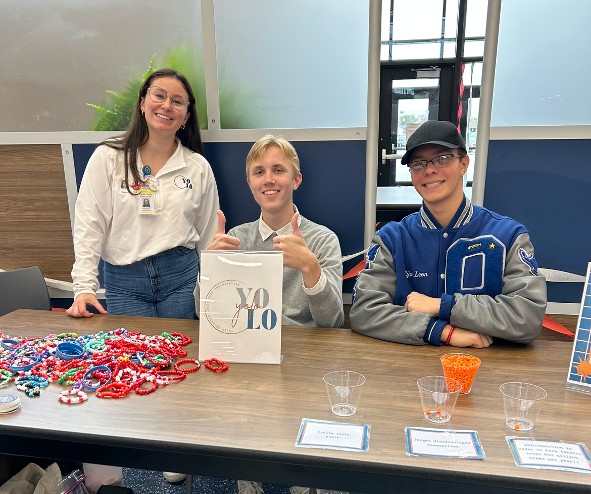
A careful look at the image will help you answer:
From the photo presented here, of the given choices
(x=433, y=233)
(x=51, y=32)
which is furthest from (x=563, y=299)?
(x=51, y=32)

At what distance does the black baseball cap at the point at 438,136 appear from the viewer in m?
1.47

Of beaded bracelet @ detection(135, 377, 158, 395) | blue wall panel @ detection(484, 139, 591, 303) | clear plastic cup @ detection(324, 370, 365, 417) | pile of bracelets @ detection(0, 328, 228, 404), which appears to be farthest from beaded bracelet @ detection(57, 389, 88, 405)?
blue wall panel @ detection(484, 139, 591, 303)

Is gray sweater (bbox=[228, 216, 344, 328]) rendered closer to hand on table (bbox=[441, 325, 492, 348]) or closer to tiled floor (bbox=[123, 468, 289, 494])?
hand on table (bbox=[441, 325, 492, 348])

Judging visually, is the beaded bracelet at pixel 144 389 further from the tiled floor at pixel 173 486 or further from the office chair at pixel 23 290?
the office chair at pixel 23 290

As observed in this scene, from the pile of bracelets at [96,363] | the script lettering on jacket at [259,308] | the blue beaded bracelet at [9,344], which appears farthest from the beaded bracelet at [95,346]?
the script lettering on jacket at [259,308]

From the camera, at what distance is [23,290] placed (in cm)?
249

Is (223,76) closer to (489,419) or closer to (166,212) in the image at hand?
(166,212)

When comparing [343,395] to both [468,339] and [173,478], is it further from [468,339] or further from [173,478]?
[173,478]

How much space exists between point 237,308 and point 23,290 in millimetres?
1743

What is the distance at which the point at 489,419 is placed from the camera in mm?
1013

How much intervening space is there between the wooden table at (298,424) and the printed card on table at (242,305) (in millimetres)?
57

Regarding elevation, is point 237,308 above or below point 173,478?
above

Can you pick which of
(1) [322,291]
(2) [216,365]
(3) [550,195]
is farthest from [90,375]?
(3) [550,195]

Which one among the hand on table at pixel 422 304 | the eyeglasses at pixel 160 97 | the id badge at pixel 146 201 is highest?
the eyeglasses at pixel 160 97
